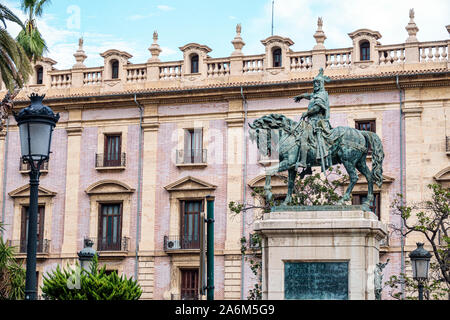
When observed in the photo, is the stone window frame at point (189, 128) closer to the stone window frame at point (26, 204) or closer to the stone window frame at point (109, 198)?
the stone window frame at point (109, 198)

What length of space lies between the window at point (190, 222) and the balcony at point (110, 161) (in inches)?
129

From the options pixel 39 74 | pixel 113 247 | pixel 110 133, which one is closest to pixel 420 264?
pixel 113 247

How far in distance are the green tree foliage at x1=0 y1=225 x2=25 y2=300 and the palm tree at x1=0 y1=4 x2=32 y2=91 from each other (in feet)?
20.8

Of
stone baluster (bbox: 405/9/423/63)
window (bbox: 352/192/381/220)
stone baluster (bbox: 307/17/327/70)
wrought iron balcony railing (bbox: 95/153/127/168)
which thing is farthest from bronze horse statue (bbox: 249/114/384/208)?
wrought iron balcony railing (bbox: 95/153/127/168)

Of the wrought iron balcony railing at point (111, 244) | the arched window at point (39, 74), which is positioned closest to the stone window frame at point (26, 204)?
the wrought iron balcony railing at point (111, 244)

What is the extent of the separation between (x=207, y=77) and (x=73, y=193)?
25.1 feet

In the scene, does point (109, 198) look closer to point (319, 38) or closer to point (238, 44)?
→ point (238, 44)

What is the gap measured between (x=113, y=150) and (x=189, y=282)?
268 inches

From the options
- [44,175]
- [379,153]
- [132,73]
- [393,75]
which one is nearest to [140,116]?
[132,73]

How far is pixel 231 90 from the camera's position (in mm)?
39312

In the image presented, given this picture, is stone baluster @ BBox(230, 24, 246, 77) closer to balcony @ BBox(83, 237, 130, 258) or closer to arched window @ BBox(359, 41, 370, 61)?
arched window @ BBox(359, 41, 370, 61)

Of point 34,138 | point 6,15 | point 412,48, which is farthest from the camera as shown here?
point 412,48

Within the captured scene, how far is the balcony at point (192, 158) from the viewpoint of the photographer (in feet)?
128

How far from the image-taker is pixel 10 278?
33.9 meters
